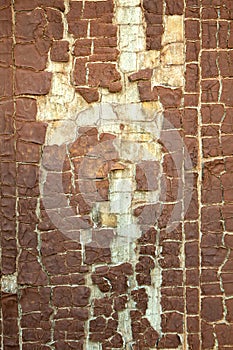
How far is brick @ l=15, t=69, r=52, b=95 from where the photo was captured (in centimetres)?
357

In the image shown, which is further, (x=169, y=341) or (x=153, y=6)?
(x=169, y=341)

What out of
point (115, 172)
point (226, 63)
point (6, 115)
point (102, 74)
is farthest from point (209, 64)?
point (6, 115)

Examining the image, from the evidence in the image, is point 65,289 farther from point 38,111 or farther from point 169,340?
point 38,111

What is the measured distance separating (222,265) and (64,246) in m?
0.68

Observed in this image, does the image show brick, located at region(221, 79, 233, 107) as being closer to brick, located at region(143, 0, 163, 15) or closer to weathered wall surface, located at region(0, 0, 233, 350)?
weathered wall surface, located at region(0, 0, 233, 350)

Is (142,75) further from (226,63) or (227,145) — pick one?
(227,145)

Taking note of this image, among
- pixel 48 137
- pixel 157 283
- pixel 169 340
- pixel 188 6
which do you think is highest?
pixel 188 6

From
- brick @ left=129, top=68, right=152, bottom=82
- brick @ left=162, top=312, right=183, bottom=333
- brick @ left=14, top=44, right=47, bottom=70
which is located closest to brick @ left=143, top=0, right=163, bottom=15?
brick @ left=129, top=68, right=152, bottom=82

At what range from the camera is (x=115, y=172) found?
3623 mm

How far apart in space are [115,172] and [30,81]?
52 centimetres

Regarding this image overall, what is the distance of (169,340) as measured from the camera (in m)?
3.69

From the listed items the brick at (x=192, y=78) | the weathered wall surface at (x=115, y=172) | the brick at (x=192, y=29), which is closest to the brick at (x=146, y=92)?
the weathered wall surface at (x=115, y=172)

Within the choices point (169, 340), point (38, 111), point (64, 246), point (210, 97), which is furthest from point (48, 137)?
point (169, 340)

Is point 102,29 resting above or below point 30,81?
above
